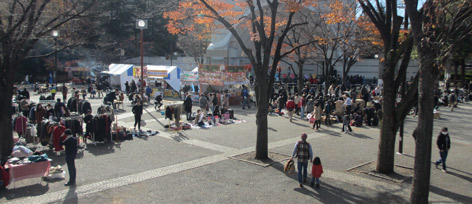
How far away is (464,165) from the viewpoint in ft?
36.7

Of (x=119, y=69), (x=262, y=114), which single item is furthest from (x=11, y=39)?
(x=119, y=69)

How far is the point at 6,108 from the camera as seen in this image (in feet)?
36.2

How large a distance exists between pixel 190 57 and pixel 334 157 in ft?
158

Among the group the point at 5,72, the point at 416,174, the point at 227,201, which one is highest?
the point at 5,72

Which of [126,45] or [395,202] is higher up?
[126,45]


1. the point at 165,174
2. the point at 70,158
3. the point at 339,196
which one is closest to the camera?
Answer: the point at 339,196

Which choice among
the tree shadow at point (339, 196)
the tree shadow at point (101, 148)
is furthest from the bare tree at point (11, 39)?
the tree shadow at point (339, 196)

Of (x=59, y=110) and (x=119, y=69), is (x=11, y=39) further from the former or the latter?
(x=119, y=69)

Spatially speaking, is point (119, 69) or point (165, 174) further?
point (119, 69)

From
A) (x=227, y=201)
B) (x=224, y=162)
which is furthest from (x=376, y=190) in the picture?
(x=224, y=162)

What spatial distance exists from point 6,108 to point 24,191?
3725 millimetres

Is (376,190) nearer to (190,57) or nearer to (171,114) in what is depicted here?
(171,114)

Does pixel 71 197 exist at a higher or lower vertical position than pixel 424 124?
lower

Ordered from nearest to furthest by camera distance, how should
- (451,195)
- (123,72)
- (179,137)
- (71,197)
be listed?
(71,197) → (451,195) → (179,137) → (123,72)
